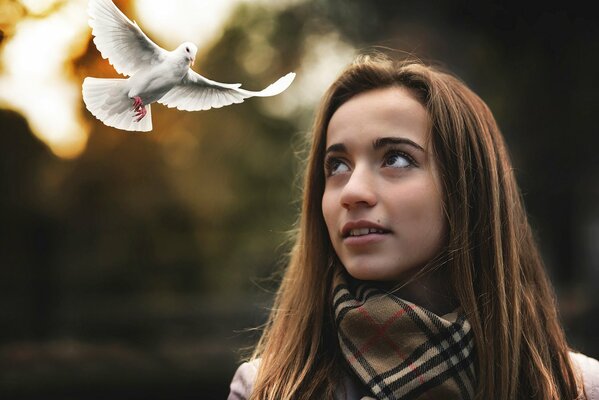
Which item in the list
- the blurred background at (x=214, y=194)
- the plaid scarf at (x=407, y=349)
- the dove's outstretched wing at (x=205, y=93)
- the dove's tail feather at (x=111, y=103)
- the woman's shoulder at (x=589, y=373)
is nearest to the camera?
the dove's tail feather at (x=111, y=103)

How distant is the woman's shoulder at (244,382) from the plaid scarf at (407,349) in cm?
41

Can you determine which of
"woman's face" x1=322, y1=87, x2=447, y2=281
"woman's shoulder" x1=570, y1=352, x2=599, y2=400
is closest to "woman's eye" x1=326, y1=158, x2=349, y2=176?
"woman's face" x1=322, y1=87, x2=447, y2=281

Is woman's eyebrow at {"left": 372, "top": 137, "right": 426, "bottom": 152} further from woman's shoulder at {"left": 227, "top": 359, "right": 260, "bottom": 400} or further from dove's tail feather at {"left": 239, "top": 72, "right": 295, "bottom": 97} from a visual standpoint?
dove's tail feather at {"left": 239, "top": 72, "right": 295, "bottom": 97}

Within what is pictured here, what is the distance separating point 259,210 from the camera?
1242 cm

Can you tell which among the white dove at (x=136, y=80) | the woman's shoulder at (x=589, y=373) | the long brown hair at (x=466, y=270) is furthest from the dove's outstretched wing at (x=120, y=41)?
the woman's shoulder at (x=589, y=373)

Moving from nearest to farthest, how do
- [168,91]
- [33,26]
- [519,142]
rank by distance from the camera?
[168,91] < [33,26] < [519,142]

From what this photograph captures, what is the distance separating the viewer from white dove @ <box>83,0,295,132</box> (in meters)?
0.78

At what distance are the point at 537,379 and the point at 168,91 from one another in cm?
178

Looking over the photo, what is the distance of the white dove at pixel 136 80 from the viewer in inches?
30.8

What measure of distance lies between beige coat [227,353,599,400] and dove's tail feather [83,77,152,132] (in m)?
1.62

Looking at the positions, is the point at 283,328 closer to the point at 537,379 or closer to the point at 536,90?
the point at 537,379

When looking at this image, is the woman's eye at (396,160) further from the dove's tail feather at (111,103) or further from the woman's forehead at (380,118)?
the dove's tail feather at (111,103)

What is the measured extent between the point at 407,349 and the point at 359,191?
52cm

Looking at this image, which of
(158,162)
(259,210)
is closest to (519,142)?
(259,210)
